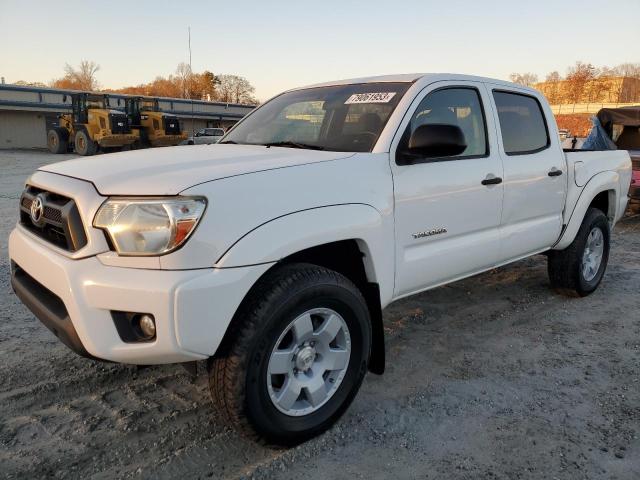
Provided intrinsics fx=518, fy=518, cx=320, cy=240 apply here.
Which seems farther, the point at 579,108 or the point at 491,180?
the point at 579,108

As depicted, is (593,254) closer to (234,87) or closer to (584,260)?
(584,260)

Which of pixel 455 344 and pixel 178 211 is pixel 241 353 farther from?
pixel 455 344

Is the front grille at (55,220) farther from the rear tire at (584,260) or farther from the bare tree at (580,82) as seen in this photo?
the bare tree at (580,82)

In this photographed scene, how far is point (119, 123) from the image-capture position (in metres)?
24.1

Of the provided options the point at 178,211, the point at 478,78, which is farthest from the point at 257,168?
the point at 478,78

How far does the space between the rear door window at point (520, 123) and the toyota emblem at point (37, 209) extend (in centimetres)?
302

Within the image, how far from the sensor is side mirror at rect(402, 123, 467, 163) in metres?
2.87

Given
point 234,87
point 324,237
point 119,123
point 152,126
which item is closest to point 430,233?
point 324,237

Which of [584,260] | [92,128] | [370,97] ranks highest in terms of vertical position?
[92,128]

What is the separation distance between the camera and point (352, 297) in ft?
8.61

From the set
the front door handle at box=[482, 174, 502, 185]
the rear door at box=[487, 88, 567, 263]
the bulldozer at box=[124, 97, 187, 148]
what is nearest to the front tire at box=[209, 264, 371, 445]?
the front door handle at box=[482, 174, 502, 185]

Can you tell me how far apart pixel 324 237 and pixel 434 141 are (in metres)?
0.89

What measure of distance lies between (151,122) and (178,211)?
2532 cm

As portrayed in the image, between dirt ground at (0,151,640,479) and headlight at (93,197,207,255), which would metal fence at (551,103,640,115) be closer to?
dirt ground at (0,151,640,479)
